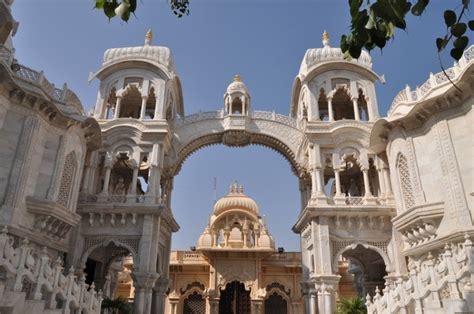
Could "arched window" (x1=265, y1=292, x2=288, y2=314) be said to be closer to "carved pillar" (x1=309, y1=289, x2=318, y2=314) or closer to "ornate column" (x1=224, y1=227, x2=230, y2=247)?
"ornate column" (x1=224, y1=227, x2=230, y2=247)

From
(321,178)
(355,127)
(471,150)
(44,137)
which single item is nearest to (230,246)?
(321,178)

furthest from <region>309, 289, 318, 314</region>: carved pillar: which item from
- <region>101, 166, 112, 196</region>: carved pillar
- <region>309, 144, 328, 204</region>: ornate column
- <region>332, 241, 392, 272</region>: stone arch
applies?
<region>101, 166, 112, 196</region>: carved pillar

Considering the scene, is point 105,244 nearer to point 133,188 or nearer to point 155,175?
point 133,188

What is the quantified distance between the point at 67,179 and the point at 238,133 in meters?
9.20

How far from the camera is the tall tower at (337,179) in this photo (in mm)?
16922

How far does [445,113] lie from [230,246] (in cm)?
1635

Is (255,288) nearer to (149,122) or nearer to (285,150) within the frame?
(285,150)

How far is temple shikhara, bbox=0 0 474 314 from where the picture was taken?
12.4 m

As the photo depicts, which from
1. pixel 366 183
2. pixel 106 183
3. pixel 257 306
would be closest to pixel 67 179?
pixel 106 183

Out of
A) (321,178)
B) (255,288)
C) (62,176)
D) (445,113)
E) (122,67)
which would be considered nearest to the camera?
(445,113)

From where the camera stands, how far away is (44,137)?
1518 centimetres

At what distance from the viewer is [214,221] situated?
27312mm

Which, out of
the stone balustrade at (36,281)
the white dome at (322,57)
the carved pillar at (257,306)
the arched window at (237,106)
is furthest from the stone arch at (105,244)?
the white dome at (322,57)

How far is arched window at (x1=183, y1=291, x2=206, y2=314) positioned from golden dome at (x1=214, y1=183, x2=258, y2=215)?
589 centimetres
